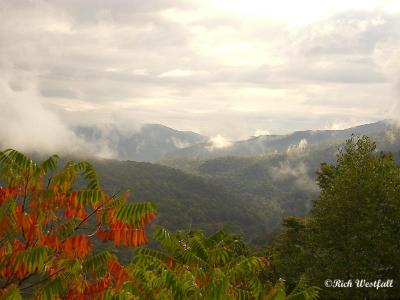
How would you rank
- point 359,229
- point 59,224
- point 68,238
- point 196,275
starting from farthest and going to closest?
point 359,229, point 196,275, point 59,224, point 68,238

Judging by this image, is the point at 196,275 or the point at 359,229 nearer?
the point at 196,275

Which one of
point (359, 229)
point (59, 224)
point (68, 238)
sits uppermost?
point (59, 224)

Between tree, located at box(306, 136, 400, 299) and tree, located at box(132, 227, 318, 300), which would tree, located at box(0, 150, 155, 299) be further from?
tree, located at box(306, 136, 400, 299)

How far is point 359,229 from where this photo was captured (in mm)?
25922

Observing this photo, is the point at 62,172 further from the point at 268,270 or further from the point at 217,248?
the point at 268,270

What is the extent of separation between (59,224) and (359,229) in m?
20.8

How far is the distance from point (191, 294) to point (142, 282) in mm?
1570

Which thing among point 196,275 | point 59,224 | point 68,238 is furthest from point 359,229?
point 68,238

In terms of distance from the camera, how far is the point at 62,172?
31.8ft

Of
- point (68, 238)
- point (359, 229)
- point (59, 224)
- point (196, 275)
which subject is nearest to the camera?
point (68, 238)

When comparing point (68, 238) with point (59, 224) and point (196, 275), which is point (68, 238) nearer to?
point (59, 224)

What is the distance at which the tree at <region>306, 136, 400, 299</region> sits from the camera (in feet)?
81.6

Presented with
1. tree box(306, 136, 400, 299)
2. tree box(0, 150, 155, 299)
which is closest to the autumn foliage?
tree box(0, 150, 155, 299)

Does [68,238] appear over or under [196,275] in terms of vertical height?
over
